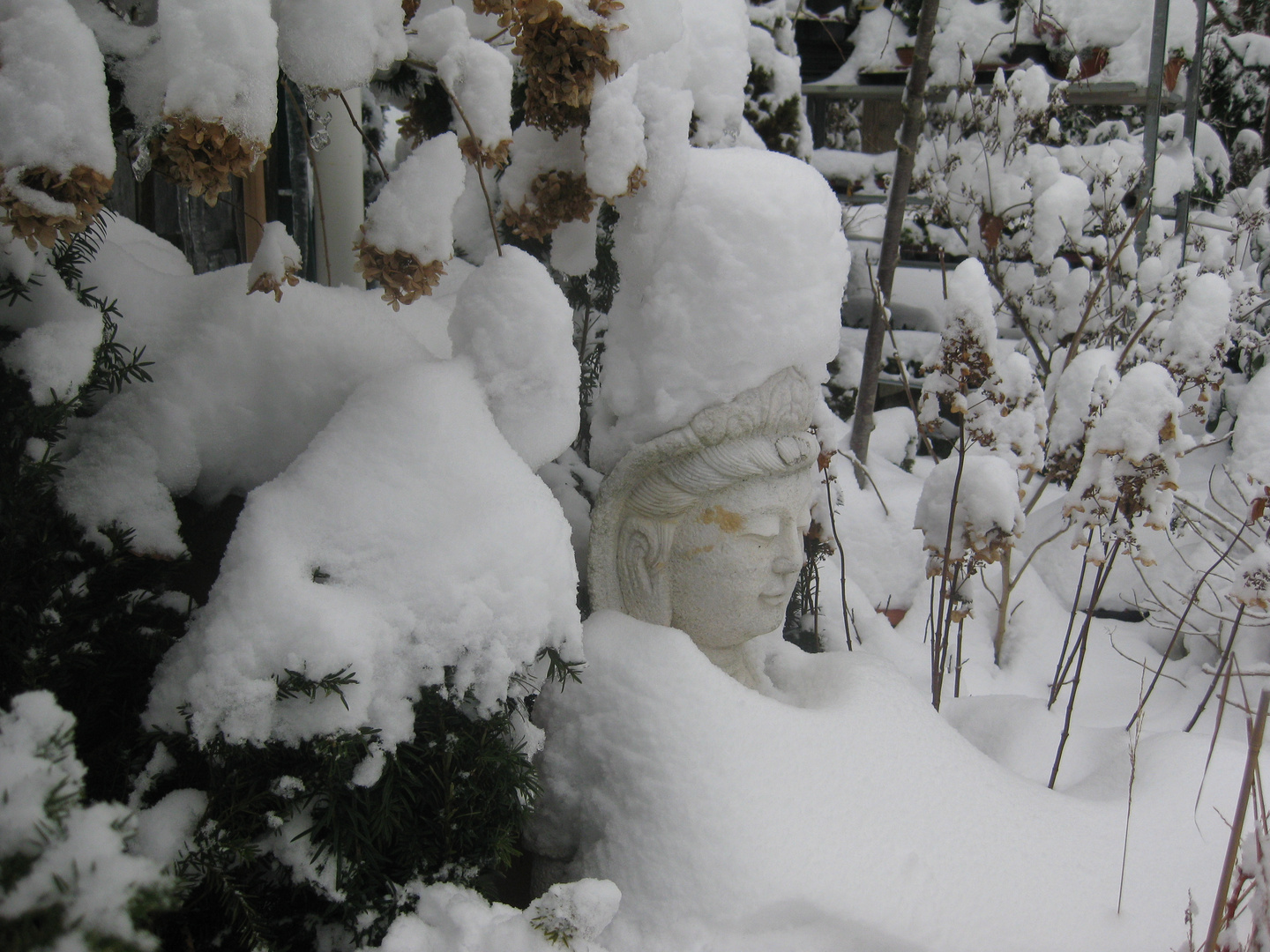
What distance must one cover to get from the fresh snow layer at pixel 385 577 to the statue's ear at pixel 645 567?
0.33 meters

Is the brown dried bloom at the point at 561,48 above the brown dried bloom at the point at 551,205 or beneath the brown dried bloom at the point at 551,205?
above

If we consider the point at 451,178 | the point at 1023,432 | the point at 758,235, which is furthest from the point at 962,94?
the point at 451,178

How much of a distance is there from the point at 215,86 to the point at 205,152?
61 mm

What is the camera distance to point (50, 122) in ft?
2.60

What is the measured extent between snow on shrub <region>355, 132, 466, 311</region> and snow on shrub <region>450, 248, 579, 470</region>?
10cm

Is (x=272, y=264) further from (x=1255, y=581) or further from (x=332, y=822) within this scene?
(x=1255, y=581)

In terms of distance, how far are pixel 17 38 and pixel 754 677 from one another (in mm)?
1455

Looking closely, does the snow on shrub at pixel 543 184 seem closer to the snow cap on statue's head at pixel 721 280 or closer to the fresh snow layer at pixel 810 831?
the snow cap on statue's head at pixel 721 280

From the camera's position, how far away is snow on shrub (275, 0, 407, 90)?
997 millimetres

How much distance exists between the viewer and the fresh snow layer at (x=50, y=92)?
0.79 meters

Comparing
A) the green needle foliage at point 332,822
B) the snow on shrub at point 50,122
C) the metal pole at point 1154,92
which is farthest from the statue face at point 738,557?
the metal pole at point 1154,92

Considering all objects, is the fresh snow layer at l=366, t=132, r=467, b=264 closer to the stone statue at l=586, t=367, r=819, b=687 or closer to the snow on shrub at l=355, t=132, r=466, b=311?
the snow on shrub at l=355, t=132, r=466, b=311

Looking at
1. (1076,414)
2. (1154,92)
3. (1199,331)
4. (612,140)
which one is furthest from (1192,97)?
(612,140)

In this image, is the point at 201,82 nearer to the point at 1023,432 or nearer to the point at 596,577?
the point at 596,577
